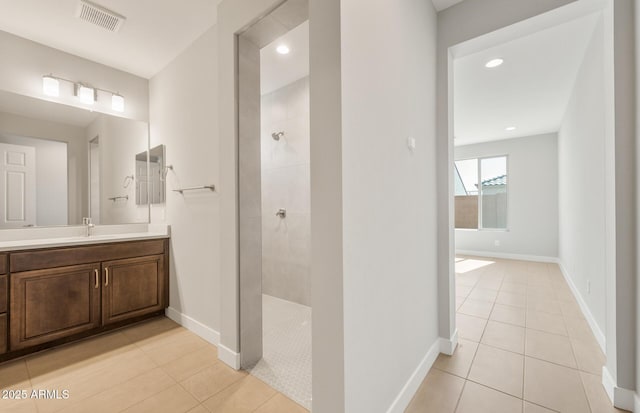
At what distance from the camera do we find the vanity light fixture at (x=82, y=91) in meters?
2.40

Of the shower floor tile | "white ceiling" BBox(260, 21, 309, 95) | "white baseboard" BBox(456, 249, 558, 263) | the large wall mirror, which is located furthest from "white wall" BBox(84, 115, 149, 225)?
"white baseboard" BBox(456, 249, 558, 263)

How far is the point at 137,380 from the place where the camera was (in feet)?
5.67

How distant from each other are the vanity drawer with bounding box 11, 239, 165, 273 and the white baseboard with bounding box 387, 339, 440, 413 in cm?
245

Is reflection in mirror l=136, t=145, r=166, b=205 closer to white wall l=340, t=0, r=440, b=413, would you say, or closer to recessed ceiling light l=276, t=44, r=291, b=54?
recessed ceiling light l=276, t=44, r=291, b=54

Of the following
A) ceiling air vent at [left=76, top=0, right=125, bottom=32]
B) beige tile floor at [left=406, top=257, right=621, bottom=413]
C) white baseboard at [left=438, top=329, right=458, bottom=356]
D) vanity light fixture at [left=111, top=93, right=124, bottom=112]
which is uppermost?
ceiling air vent at [left=76, top=0, right=125, bottom=32]

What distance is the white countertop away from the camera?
6.44ft

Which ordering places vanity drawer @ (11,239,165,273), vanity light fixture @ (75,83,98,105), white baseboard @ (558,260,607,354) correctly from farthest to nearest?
1. vanity light fixture @ (75,83,98,105)
2. white baseboard @ (558,260,607,354)
3. vanity drawer @ (11,239,165,273)

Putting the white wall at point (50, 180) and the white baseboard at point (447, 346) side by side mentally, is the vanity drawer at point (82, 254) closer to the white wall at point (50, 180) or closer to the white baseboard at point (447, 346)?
the white wall at point (50, 180)

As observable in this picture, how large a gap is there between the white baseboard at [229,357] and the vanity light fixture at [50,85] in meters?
2.71

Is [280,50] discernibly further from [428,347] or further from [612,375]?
[612,375]

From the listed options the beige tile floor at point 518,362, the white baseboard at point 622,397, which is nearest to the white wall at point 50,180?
the beige tile floor at point 518,362

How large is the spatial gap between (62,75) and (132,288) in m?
2.11

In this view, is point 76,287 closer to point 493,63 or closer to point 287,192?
point 287,192

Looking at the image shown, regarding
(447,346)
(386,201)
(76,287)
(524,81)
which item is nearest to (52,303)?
(76,287)
